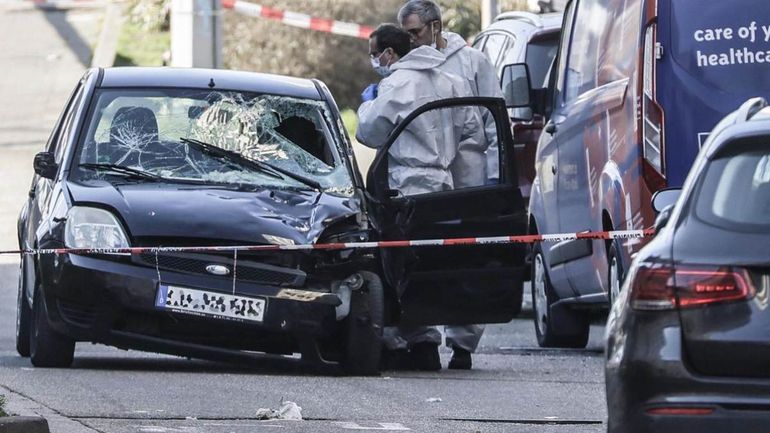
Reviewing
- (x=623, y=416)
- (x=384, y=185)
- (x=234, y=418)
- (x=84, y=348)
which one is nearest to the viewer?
(x=623, y=416)

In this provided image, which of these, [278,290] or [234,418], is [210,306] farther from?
[234,418]

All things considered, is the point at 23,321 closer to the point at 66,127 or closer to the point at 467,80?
the point at 66,127

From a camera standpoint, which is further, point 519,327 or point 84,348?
point 519,327

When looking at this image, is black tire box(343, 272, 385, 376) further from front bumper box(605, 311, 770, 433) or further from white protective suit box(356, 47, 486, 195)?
front bumper box(605, 311, 770, 433)

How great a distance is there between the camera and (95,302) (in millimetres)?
9594

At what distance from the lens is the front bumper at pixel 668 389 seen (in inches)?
221

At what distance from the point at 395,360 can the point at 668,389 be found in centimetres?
557

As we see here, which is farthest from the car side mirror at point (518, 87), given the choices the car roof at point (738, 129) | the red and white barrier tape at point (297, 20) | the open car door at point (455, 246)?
the red and white barrier tape at point (297, 20)

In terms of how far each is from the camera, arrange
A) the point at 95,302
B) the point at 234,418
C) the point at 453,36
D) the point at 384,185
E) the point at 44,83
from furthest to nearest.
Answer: the point at 44,83
the point at 453,36
the point at 384,185
the point at 95,302
the point at 234,418

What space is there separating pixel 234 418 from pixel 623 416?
2.73 metres

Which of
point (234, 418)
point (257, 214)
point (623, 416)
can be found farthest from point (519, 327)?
point (623, 416)

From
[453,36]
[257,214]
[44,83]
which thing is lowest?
[44,83]

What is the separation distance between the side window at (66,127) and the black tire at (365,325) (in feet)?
5.79

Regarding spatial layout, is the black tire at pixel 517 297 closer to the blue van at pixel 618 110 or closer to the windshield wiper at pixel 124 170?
the blue van at pixel 618 110
